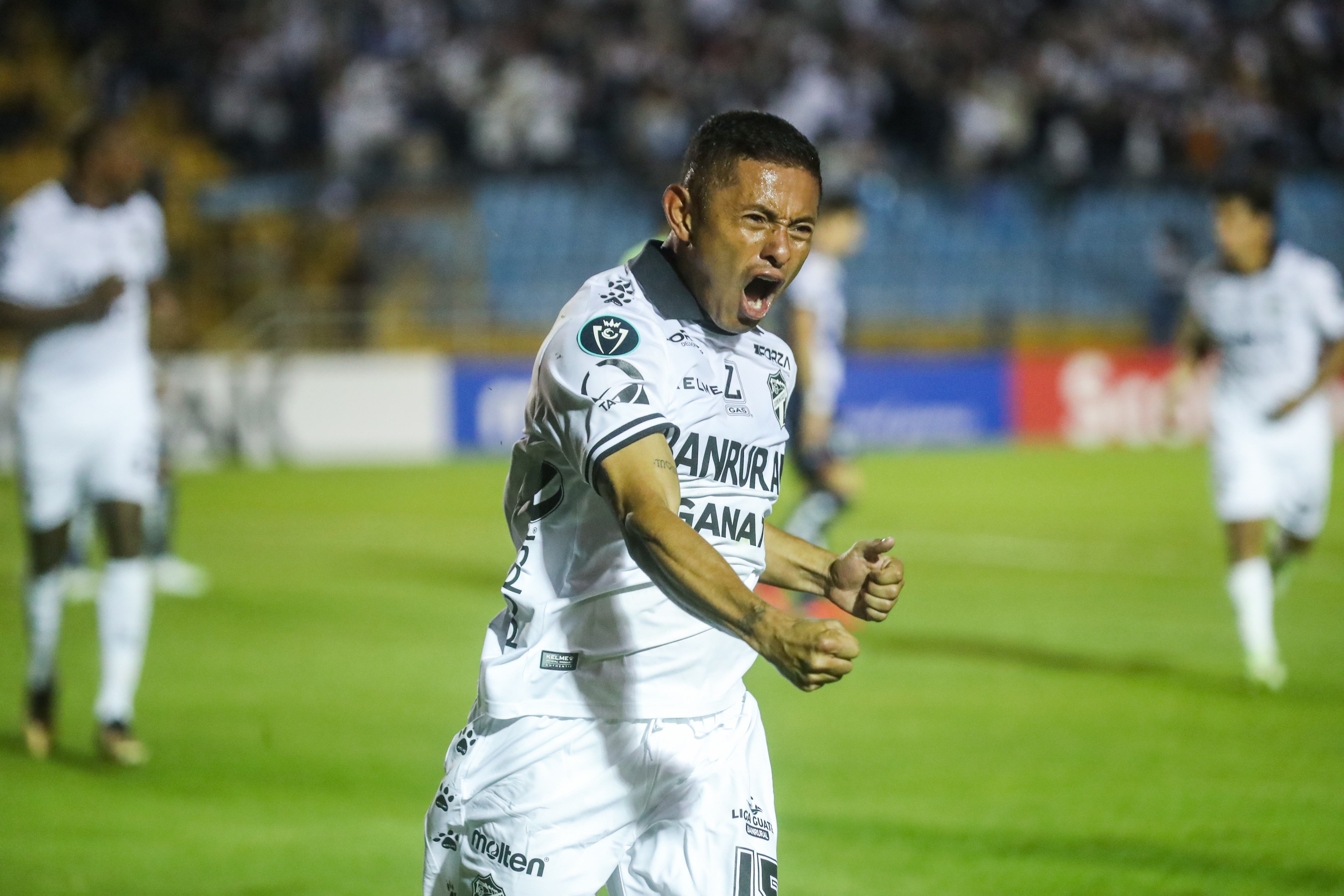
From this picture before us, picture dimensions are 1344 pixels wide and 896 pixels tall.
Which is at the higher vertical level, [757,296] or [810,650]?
[757,296]

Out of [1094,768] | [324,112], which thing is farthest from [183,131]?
[1094,768]

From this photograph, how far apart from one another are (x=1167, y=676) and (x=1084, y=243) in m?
17.8

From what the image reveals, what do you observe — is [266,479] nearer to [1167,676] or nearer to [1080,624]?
[1080,624]

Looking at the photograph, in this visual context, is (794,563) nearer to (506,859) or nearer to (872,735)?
(506,859)

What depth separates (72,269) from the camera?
711 cm

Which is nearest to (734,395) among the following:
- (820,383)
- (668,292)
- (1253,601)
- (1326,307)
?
(668,292)

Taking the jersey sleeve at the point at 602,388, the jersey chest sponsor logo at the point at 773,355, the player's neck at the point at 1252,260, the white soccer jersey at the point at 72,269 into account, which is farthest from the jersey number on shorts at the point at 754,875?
the player's neck at the point at 1252,260

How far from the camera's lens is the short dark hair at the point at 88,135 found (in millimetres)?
6969

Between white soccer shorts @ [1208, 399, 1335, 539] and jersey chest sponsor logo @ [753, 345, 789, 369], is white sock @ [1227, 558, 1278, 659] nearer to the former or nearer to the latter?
white soccer shorts @ [1208, 399, 1335, 539]

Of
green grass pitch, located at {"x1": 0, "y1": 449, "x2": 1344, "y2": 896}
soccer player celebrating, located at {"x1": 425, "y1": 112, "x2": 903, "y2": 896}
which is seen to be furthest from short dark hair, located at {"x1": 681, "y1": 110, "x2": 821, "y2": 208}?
green grass pitch, located at {"x1": 0, "y1": 449, "x2": 1344, "y2": 896}

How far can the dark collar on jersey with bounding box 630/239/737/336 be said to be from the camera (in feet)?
10.4

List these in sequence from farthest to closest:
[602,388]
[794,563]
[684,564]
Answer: [794,563]
[602,388]
[684,564]

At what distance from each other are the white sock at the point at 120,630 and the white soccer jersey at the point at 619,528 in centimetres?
412

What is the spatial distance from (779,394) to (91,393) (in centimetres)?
457
